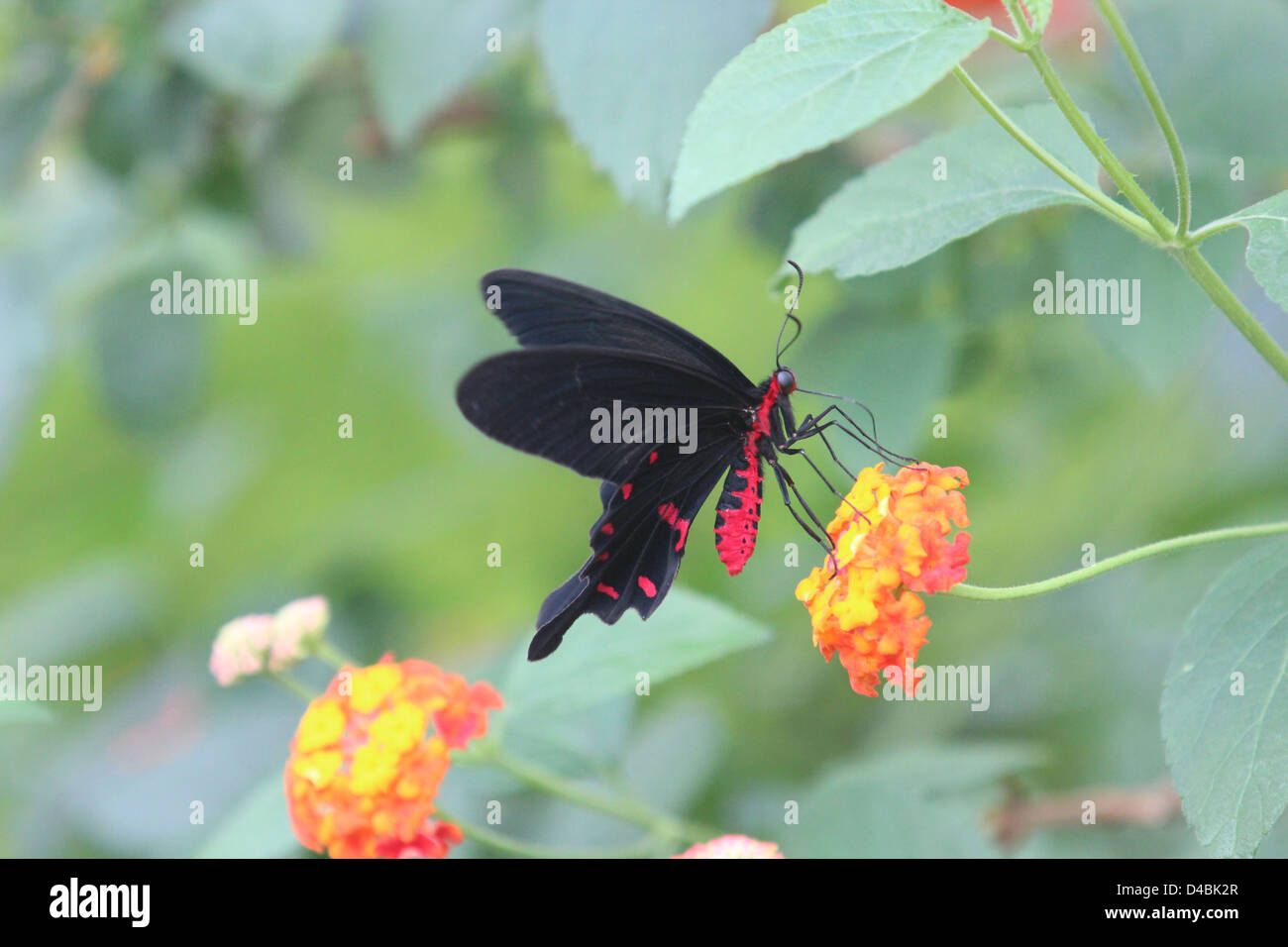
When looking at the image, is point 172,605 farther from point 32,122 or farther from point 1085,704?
point 1085,704

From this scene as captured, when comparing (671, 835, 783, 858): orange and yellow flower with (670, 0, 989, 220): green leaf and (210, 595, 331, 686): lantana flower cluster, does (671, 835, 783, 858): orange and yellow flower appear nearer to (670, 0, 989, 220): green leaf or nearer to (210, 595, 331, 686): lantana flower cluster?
(210, 595, 331, 686): lantana flower cluster

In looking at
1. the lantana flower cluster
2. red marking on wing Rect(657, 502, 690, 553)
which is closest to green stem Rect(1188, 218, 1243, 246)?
red marking on wing Rect(657, 502, 690, 553)

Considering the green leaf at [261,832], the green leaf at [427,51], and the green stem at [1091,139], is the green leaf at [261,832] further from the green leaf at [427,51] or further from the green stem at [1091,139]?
the green stem at [1091,139]

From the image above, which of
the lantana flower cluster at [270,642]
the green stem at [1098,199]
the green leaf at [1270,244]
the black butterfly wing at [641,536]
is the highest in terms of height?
the green stem at [1098,199]

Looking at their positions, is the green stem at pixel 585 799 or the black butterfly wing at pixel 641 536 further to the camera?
the green stem at pixel 585 799

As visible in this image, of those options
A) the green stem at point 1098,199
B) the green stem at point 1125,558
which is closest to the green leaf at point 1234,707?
the green stem at point 1125,558

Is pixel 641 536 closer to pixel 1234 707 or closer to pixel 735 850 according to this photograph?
pixel 735 850
